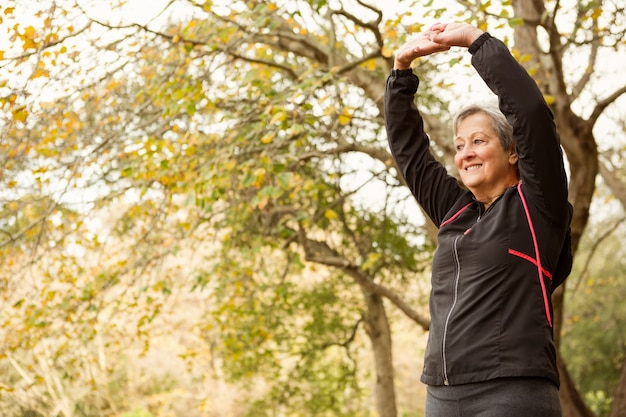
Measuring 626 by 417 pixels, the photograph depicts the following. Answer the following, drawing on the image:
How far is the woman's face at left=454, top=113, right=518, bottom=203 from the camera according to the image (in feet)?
6.53

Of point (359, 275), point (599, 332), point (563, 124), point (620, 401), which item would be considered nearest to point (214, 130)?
point (359, 275)

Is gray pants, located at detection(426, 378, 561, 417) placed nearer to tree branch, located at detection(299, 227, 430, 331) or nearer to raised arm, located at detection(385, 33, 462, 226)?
raised arm, located at detection(385, 33, 462, 226)

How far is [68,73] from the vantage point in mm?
4984

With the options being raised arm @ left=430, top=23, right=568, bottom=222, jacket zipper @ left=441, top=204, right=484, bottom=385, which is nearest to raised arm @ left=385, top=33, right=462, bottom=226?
jacket zipper @ left=441, top=204, right=484, bottom=385

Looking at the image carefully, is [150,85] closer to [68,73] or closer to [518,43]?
[68,73]

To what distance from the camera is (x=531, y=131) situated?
70.6 inches

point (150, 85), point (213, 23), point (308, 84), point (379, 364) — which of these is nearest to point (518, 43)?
point (308, 84)

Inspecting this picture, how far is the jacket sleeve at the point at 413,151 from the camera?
7.34ft

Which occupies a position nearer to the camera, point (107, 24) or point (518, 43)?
point (107, 24)

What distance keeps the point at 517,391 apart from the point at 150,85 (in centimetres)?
412

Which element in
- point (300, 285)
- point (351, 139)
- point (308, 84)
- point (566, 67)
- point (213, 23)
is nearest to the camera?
point (308, 84)

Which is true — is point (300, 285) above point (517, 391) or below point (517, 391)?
above

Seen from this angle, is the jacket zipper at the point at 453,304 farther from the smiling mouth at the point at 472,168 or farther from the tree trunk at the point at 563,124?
the tree trunk at the point at 563,124

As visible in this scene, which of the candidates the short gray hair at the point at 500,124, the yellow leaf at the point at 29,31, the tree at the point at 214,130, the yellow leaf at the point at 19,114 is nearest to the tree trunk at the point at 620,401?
the tree at the point at 214,130
